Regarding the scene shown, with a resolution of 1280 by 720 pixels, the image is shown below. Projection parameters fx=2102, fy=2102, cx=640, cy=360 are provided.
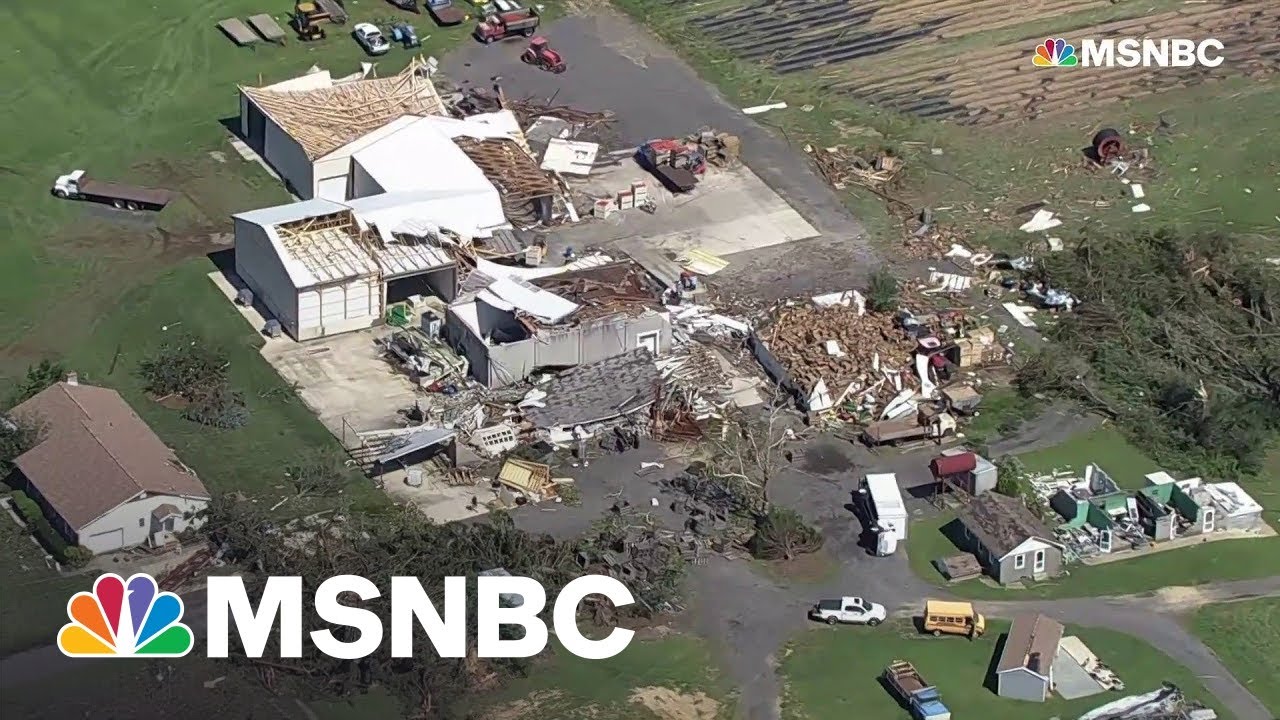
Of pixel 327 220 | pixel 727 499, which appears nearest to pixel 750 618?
pixel 727 499

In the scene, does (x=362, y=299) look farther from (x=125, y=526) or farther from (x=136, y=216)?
(x=125, y=526)

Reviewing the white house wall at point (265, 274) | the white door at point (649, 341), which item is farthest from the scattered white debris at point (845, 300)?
the white house wall at point (265, 274)

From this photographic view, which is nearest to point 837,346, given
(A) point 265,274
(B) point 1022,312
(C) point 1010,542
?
(B) point 1022,312

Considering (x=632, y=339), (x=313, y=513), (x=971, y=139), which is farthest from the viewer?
(x=971, y=139)

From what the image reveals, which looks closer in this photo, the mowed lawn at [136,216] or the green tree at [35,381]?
the mowed lawn at [136,216]

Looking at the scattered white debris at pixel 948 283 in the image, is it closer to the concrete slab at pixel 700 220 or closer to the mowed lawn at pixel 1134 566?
the concrete slab at pixel 700 220

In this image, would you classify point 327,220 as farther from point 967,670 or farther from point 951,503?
point 967,670
